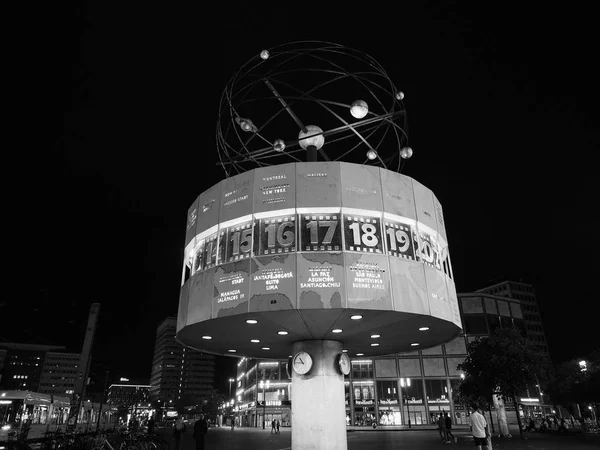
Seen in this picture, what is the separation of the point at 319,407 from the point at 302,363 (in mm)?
2212

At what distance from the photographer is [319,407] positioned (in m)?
19.8

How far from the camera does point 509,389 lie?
38625 mm

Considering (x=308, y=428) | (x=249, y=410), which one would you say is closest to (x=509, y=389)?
(x=308, y=428)

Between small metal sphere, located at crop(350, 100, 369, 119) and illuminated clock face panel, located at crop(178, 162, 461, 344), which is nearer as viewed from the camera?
illuminated clock face panel, located at crop(178, 162, 461, 344)

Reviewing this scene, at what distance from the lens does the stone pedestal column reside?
19484 mm

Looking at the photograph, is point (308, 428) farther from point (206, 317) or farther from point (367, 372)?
point (367, 372)

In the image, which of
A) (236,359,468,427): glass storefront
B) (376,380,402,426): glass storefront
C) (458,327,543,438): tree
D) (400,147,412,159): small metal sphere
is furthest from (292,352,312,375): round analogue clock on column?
(376,380,402,426): glass storefront

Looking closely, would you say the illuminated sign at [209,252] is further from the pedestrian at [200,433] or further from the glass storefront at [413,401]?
the glass storefront at [413,401]

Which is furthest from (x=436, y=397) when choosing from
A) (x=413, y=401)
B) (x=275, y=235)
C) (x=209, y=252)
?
(x=275, y=235)

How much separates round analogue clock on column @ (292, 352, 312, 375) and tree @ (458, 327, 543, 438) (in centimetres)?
2614

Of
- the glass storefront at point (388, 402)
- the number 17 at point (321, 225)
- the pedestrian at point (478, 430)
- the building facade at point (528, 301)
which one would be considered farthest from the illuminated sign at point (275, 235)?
the building facade at point (528, 301)

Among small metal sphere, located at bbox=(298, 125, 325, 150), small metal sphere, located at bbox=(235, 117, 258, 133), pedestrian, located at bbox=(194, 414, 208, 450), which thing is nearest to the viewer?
pedestrian, located at bbox=(194, 414, 208, 450)

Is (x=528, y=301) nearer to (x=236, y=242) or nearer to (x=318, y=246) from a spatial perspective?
(x=318, y=246)

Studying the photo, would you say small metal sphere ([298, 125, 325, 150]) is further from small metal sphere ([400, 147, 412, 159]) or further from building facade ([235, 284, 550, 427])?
building facade ([235, 284, 550, 427])
